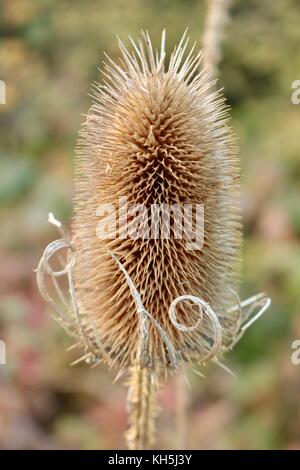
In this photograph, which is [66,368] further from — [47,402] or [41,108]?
[41,108]

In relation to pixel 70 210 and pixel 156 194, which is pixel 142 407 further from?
pixel 70 210

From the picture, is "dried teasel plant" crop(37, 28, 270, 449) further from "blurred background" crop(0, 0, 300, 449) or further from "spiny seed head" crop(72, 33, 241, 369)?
"blurred background" crop(0, 0, 300, 449)

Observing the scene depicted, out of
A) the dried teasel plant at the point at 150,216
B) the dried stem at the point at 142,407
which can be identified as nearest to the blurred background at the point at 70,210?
the dried stem at the point at 142,407

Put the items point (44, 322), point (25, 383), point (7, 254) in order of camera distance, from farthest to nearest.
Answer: point (7, 254), point (44, 322), point (25, 383)

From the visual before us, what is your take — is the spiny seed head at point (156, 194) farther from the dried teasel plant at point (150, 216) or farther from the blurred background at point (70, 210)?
the blurred background at point (70, 210)

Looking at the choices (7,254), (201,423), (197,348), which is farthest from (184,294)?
(7,254)

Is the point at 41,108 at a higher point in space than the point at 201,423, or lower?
higher
